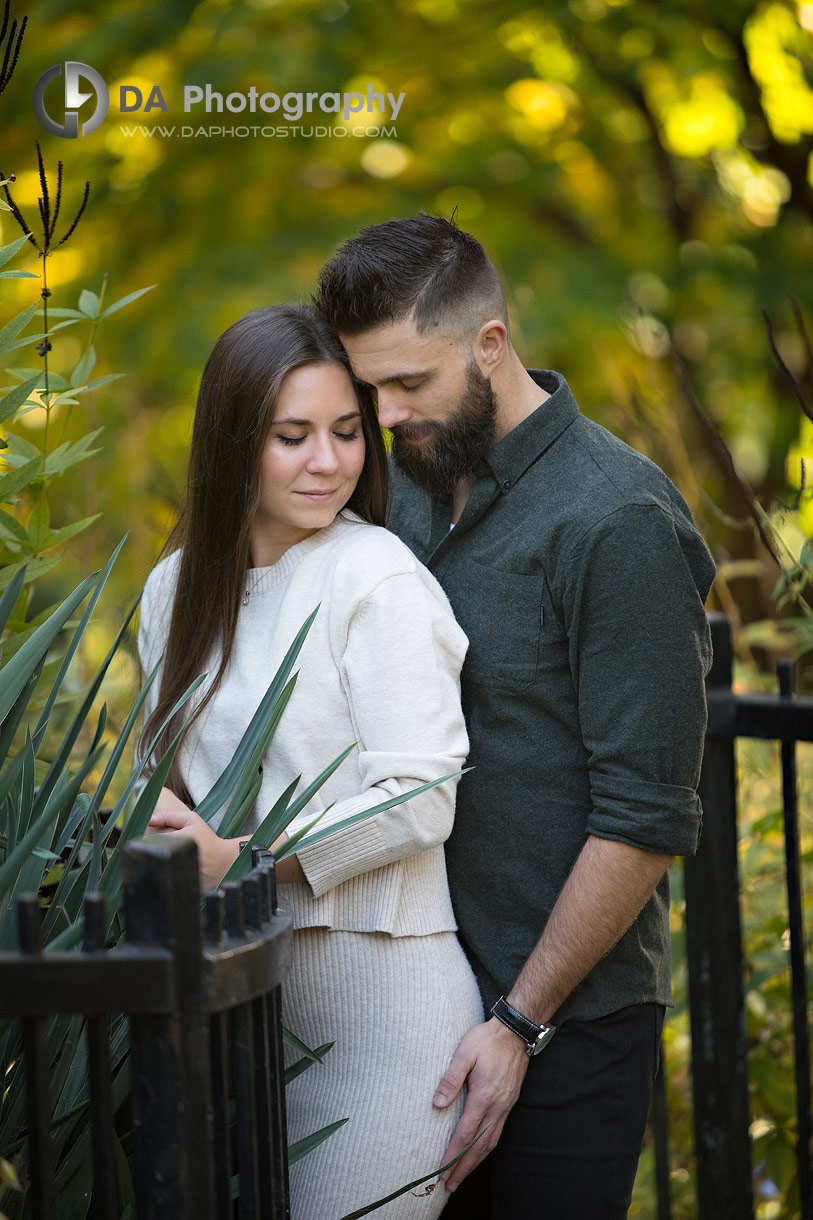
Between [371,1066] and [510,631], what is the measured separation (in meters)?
0.72

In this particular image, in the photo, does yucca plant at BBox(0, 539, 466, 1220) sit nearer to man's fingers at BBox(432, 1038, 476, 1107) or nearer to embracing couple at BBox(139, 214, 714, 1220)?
embracing couple at BBox(139, 214, 714, 1220)

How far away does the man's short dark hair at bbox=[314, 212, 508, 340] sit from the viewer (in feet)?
6.42

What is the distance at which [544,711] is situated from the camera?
190cm

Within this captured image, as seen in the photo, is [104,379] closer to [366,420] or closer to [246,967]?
[366,420]

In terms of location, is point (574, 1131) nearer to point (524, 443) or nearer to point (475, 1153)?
point (475, 1153)

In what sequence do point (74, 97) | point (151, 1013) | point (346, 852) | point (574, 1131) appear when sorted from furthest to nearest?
point (74, 97) → point (574, 1131) → point (346, 852) → point (151, 1013)

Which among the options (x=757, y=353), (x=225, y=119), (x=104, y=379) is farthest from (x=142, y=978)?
(x=757, y=353)

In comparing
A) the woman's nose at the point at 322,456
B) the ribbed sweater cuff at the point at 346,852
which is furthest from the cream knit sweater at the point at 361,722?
the woman's nose at the point at 322,456

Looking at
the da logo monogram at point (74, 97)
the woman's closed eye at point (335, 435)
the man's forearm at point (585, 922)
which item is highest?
the da logo monogram at point (74, 97)

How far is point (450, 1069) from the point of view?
174cm

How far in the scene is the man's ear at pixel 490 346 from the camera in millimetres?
2042

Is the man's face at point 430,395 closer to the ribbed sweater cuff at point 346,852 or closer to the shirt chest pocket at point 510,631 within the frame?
the shirt chest pocket at point 510,631

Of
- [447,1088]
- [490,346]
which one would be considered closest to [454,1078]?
[447,1088]

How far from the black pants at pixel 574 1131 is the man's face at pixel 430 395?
995 millimetres
